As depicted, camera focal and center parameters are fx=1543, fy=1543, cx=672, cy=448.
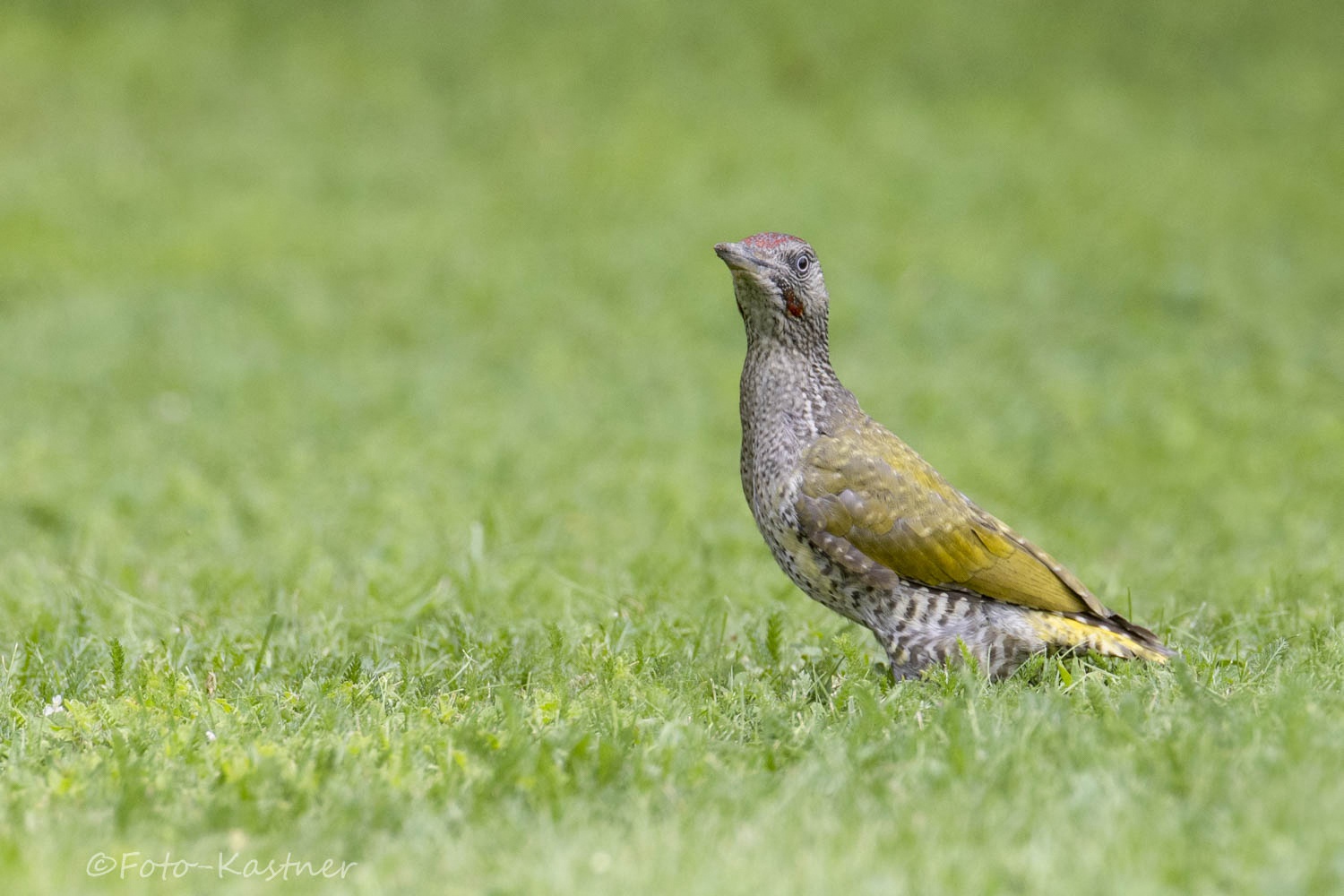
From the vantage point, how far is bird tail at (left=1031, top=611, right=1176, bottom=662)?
4684 mm

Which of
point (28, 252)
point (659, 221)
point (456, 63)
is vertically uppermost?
point (456, 63)

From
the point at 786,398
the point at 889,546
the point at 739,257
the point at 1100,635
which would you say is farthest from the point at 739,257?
the point at 1100,635

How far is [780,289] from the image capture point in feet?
16.7

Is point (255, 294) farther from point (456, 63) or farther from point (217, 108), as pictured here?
point (456, 63)

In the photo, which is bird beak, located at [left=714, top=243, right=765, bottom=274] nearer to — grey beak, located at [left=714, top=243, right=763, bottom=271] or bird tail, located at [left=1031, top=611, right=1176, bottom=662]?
grey beak, located at [left=714, top=243, right=763, bottom=271]

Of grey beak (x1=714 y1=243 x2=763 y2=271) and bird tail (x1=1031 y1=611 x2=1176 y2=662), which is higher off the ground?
grey beak (x1=714 y1=243 x2=763 y2=271)

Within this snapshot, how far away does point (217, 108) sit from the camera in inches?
722

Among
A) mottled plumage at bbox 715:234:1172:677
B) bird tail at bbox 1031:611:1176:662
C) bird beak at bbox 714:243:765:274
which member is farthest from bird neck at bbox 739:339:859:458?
bird tail at bbox 1031:611:1176:662

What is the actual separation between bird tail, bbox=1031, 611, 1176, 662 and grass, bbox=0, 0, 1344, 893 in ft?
0.44

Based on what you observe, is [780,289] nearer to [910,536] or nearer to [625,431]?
[910,536]

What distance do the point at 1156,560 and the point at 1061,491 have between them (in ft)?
5.48

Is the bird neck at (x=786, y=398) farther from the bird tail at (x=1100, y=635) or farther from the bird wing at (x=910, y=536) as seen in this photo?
the bird tail at (x=1100, y=635)

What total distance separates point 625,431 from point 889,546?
566 centimetres

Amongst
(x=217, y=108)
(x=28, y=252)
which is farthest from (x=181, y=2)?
(x=28, y=252)
